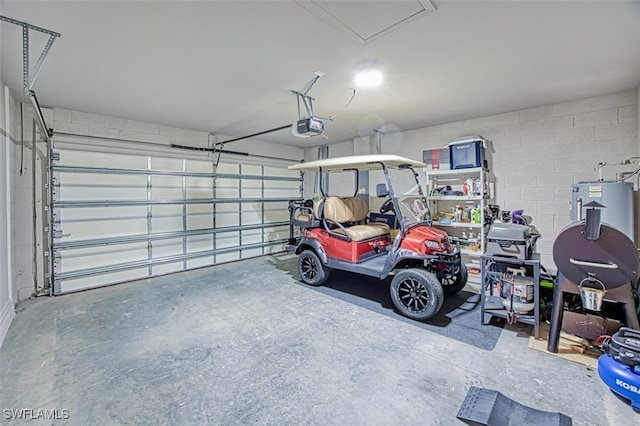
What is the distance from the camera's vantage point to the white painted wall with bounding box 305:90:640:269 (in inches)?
146

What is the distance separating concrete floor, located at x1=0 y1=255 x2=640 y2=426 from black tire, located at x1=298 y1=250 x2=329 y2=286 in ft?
2.73

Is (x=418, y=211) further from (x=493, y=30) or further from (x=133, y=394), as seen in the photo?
(x=133, y=394)

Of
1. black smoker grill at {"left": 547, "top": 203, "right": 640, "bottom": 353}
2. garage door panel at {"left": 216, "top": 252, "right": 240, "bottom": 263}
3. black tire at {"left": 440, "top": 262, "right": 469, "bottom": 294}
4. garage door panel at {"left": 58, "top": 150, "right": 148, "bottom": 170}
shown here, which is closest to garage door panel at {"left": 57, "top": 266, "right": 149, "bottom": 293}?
garage door panel at {"left": 216, "top": 252, "right": 240, "bottom": 263}

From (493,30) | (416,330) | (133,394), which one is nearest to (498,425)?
(416,330)

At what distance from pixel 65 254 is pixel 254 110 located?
376cm

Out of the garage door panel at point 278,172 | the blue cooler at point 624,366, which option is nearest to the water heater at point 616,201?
the blue cooler at point 624,366

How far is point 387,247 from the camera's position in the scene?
4.57 meters

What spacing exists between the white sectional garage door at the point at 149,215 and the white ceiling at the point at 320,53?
46.4 inches

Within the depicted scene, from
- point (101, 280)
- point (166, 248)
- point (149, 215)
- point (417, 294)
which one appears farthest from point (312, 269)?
point (101, 280)

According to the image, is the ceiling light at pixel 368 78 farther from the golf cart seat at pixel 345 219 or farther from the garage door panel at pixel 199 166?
the garage door panel at pixel 199 166

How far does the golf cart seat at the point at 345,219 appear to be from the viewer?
413 cm

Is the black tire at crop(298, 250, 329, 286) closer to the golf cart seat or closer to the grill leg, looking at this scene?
the golf cart seat

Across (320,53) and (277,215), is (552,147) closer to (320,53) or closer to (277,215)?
(320,53)

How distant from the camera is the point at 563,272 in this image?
2432 mm
